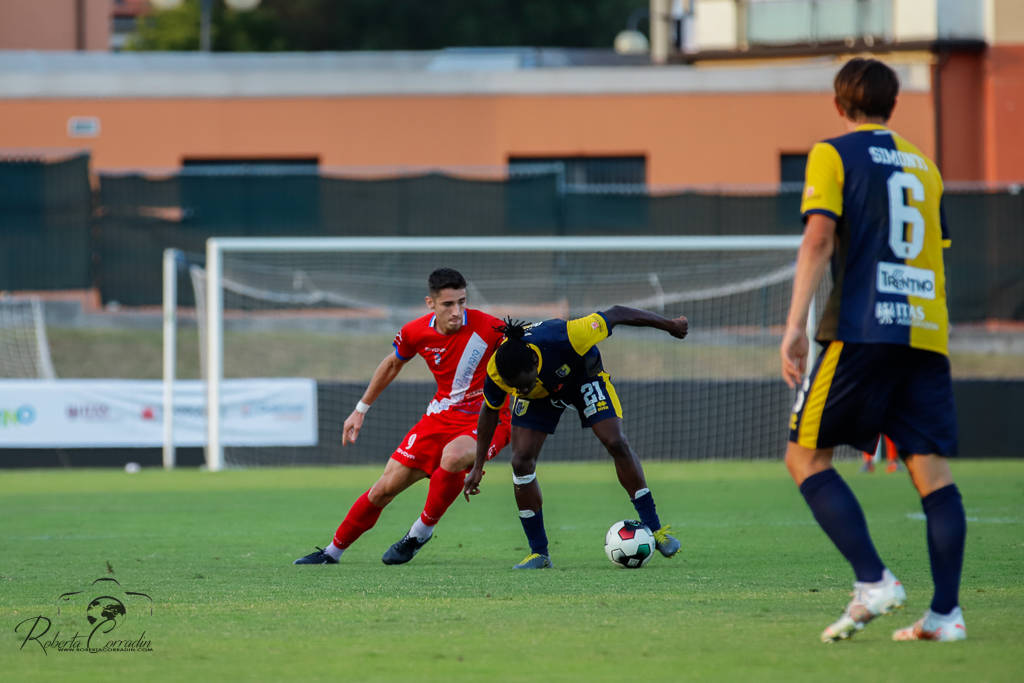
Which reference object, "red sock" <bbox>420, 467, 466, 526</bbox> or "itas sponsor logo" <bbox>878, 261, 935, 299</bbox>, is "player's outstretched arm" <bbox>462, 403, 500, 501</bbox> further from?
"itas sponsor logo" <bbox>878, 261, 935, 299</bbox>

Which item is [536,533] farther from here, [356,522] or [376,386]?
[376,386]

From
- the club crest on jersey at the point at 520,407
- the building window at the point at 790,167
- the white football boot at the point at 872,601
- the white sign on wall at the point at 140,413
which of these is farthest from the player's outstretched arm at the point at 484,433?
the building window at the point at 790,167

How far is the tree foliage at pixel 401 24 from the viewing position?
45562 mm

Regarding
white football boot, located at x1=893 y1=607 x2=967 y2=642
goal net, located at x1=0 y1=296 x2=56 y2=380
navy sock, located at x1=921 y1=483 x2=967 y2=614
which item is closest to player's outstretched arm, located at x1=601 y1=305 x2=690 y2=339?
navy sock, located at x1=921 y1=483 x2=967 y2=614

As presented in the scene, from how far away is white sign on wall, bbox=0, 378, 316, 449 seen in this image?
17.5 m

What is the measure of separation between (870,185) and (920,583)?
2541 mm

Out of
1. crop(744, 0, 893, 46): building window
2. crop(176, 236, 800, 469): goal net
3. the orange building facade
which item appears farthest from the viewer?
crop(744, 0, 893, 46): building window

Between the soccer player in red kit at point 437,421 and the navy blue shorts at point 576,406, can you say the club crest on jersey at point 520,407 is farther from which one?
the soccer player in red kit at point 437,421

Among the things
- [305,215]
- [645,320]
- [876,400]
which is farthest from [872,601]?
[305,215]

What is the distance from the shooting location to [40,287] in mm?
20719

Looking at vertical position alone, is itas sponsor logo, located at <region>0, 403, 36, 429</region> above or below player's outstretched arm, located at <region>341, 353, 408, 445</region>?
below

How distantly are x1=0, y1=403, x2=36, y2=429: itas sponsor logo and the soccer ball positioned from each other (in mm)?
11831

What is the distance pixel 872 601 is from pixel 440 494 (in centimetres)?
372

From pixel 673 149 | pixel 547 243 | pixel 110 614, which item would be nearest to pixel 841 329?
pixel 110 614
